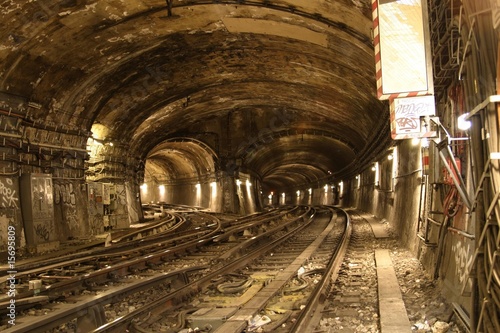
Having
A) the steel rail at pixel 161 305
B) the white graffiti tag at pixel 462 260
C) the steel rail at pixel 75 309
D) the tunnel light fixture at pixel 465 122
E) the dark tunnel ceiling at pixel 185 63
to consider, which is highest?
the dark tunnel ceiling at pixel 185 63

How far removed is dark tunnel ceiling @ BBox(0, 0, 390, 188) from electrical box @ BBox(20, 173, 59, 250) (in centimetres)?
183

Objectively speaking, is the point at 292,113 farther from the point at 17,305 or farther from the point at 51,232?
the point at 17,305

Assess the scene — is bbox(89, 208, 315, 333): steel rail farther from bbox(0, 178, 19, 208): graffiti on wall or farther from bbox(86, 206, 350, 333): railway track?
bbox(0, 178, 19, 208): graffiti on wall

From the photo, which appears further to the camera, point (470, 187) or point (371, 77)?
point (371, 77)

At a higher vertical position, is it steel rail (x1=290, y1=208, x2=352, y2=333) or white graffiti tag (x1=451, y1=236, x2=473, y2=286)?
white graffiti tag (x1=451, y1=236, x2=473, y2=286)

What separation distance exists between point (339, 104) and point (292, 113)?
17.1ft

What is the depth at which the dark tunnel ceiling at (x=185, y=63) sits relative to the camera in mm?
9414

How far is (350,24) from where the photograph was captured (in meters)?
9.00

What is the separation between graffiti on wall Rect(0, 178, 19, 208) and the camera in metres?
11.0

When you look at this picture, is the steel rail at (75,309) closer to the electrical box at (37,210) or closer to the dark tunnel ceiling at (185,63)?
the dark tunnel ceiling at (185,63)

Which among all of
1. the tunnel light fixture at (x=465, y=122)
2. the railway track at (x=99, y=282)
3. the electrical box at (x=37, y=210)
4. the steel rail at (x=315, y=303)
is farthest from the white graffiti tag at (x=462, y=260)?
the electrical box at (x=37, y=210)

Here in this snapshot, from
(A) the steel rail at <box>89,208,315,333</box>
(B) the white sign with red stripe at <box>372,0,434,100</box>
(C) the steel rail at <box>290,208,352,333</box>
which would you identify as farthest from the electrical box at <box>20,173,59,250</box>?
(B) the white sign with red stripe at <box>372,0,434,100</box>

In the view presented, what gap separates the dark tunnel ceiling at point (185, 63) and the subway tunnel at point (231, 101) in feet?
0.19

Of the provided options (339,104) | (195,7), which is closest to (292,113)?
(339,104)
